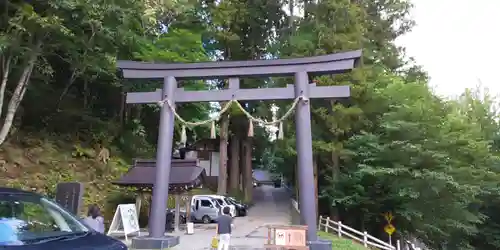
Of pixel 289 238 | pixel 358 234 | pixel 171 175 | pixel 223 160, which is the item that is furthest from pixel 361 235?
pixel 223 160

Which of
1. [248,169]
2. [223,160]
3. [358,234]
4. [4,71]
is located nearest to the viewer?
[4,71]

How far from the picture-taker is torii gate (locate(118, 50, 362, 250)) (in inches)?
430

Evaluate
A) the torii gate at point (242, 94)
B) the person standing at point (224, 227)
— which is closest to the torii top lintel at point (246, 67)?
the torii gate at point (242, 94)

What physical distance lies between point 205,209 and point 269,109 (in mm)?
7621

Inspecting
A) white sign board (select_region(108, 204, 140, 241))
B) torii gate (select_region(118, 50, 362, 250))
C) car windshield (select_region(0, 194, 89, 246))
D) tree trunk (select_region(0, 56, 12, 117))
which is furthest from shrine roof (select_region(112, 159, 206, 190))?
car windshield (select_region(0, 194, 89, 246))

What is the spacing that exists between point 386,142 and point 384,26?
35.2 feet

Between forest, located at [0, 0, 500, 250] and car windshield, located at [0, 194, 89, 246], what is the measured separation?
9422 millimetres

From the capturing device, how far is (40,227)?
388 cm

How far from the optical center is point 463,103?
29.2m

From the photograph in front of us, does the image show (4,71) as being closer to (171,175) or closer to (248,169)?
(171,175)

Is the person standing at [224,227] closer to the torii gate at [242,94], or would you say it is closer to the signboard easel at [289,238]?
the signboard easel at [289,238]

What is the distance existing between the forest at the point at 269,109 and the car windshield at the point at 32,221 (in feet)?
30.9

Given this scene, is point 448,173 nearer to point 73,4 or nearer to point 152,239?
point 152,239

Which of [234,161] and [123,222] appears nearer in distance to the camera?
[123,222]
